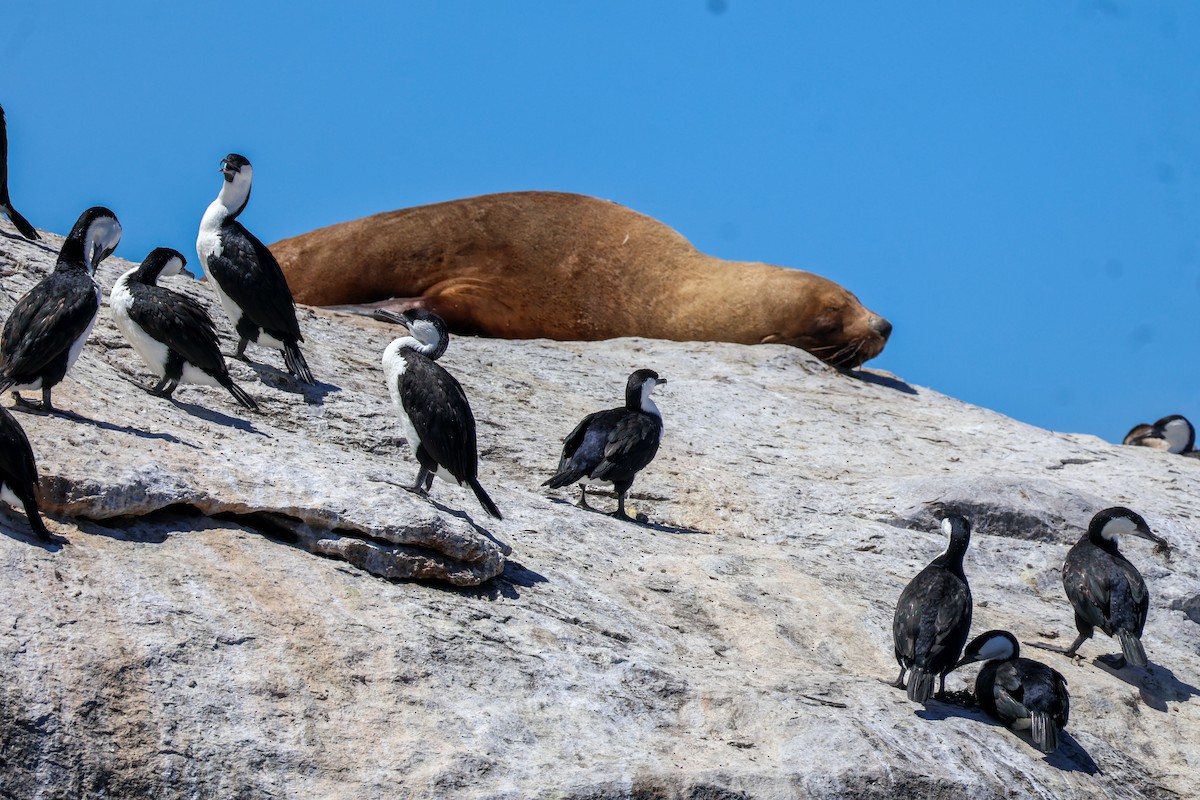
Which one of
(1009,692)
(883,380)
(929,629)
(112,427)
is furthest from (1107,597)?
(883,380)

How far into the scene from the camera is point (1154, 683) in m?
7.88

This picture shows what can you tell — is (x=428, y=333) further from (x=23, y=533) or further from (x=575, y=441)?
(x=23, y=533)

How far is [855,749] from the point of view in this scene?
5.78m

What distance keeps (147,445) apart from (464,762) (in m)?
2.33

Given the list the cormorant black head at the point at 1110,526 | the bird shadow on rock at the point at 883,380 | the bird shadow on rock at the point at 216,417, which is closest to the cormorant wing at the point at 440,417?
the bird shadow on rock at the point at 216,417

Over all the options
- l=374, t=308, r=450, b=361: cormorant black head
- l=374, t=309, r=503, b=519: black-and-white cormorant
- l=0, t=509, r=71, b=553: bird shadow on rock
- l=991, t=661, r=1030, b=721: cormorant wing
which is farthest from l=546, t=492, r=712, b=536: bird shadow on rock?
l=0, t=509, r=71, b=553: bird shadow on rock

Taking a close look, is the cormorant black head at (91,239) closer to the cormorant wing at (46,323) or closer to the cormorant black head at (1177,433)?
the cormorant wing at (46,323)

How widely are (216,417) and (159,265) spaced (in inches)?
44.1

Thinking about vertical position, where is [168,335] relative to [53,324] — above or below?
above

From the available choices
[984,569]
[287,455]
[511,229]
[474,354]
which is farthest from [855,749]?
[511,229]

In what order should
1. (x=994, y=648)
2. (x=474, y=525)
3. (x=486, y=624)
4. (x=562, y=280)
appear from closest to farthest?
(x=486, y=624) → (x=474, y=525) → (x=994, y=648) → (x=562, y=280)

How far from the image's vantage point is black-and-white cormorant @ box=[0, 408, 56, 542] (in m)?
5.34

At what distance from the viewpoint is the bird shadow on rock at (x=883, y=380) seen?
1411cm

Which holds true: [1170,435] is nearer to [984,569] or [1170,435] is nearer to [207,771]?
[984,569]
